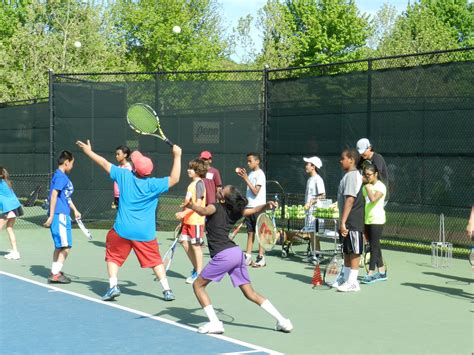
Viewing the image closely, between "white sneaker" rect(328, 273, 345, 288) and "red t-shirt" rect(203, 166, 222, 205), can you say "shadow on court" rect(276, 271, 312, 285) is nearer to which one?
"white sneaker" rect(328, 273, 345, 288)

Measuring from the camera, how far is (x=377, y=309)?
8.66 m

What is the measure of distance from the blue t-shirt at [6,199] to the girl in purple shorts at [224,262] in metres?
6.33

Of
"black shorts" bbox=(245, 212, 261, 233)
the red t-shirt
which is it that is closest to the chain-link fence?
"black shorts" bbox=(245, 212, 261, 233)

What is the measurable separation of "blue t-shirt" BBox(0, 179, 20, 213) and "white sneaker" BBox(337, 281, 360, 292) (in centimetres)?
597

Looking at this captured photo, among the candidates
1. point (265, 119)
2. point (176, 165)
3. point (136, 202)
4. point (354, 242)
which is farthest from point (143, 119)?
point (265, 119)

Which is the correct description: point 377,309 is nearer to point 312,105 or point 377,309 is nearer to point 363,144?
point 363,144

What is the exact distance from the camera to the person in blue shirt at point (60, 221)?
1026 centimetres

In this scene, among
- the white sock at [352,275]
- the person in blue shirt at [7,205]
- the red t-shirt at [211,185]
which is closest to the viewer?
the white sock at [352,275]

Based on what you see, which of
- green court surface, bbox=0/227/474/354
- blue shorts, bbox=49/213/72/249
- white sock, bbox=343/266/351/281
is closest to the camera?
green court surface, bbox=0/227/474/354

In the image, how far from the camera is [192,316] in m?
8.23

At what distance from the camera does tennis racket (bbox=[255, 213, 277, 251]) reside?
11.7 meters

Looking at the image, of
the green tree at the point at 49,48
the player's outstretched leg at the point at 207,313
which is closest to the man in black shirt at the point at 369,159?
the player's outstretched leg at the point at 207,313

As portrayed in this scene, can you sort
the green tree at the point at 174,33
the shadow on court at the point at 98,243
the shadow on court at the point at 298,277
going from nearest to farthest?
the shadow on court at the point at 298,277 < the shadow on court at the point at 98,243 < the green tree at the point at 174,33

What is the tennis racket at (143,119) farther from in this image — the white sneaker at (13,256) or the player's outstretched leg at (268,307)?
the white sneaker at (13,256)
